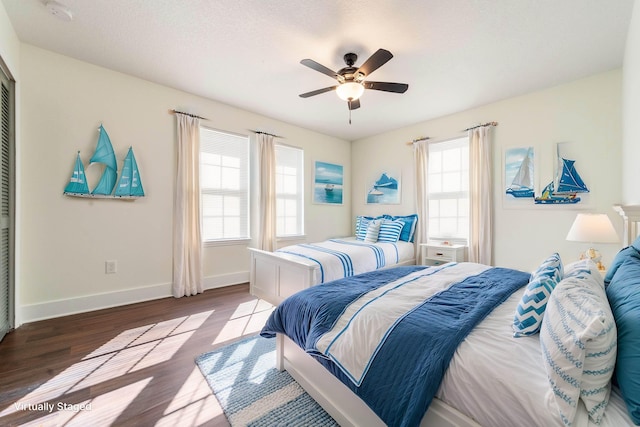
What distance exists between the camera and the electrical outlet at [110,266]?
2852 millimetres

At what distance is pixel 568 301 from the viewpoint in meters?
0.93

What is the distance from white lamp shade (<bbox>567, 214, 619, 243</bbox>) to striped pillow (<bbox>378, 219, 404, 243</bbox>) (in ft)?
6.44

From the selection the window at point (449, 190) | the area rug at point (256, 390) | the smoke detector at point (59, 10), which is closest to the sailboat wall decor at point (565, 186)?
the window at point (449, 190)

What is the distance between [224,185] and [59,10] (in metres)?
2.19

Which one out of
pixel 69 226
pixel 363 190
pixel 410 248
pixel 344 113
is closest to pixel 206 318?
pixel 69 226

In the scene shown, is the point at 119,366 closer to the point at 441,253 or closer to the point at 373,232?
the point at 373,232

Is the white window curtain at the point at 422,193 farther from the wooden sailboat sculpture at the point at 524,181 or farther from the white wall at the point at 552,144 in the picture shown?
the wooden sailboat sculpture at the point at 524,181

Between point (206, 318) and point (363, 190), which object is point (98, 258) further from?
point (363, 190)

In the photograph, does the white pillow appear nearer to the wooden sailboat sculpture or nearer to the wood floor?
the wooden sailboat sculpture

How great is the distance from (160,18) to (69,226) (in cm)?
220

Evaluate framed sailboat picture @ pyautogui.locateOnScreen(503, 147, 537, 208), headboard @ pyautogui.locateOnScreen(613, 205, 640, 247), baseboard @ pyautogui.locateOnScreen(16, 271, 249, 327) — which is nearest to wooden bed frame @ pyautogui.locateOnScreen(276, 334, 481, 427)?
headboard @ pyautogui.locateOnScreen(613, 205, 640, 247)

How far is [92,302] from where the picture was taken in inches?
108

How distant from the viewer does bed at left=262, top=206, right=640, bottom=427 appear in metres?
0.76

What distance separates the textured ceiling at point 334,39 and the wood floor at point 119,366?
2579 mm
